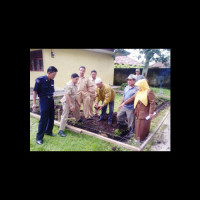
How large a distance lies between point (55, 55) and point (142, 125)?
142 inches

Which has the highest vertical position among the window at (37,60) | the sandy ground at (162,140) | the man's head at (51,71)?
the window at (37,60)

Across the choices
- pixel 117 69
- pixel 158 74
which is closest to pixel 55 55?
pixel 117 69

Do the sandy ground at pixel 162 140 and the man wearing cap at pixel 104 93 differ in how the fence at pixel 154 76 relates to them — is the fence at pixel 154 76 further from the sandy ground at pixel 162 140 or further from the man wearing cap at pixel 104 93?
the man wearing cap at pixel 104 93

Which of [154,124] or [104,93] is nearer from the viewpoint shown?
[104,93]

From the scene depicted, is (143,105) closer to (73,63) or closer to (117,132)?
(117,132)

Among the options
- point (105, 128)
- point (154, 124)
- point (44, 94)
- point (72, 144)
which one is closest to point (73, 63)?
point (44, 94)

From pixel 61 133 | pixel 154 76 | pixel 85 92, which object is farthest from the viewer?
pixel 154 76

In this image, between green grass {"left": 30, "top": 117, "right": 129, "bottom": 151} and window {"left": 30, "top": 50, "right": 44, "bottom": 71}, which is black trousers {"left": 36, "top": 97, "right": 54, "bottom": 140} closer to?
green grass {"left": 30, "top": 117, "right": 129, "bottom": 151}

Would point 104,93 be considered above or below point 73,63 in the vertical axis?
below

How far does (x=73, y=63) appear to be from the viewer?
5.15 metres

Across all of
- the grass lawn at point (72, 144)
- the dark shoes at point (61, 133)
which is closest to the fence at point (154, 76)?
the grass lawn at point (72, 144)

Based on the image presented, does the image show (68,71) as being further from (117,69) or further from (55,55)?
(117,69)

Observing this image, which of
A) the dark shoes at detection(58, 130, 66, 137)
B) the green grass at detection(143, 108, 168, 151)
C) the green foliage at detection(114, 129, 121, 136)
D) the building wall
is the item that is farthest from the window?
the green grass at detection(143, 108, 168, 151)

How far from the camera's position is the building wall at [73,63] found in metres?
4.75
